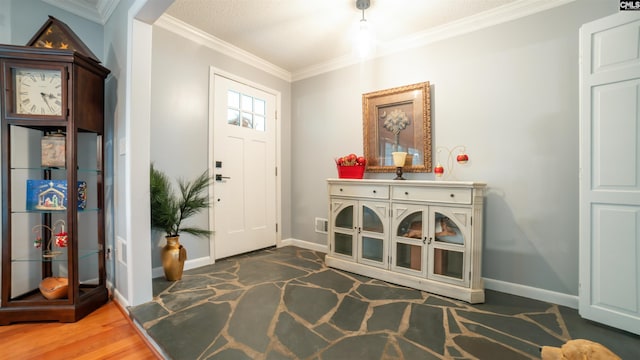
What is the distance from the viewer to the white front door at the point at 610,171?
69.0 inches

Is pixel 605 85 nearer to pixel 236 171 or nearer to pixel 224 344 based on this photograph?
pixel 224 344

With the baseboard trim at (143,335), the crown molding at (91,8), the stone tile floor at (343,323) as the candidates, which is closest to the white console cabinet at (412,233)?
the stone tile floor at (343,323)

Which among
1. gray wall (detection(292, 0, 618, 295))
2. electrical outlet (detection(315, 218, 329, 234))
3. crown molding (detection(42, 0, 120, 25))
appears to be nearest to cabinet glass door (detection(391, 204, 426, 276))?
gray wall (detection(292, 0, 618, 295))

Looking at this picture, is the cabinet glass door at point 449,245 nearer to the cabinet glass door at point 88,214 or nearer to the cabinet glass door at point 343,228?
the cabinet glass door at point 343,228

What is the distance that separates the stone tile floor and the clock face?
1.62 metres

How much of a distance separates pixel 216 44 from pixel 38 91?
5.62ft

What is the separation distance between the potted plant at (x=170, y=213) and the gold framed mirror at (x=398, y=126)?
1988 mm

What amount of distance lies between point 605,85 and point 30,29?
14.4 ft

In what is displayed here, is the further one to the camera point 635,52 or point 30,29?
point 30,29

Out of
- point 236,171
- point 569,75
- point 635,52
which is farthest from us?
point 236,171

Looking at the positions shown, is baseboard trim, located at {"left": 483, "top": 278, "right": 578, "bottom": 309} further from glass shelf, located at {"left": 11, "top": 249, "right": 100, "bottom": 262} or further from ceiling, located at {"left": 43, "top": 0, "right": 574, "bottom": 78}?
glass shelf, located at {"left": 11, "top": 249, "right": 100, "bottom": 262}

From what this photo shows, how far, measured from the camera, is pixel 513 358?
1.52m

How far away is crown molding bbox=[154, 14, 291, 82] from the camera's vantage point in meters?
2.73

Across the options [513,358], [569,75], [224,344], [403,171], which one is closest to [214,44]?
[403,171]
